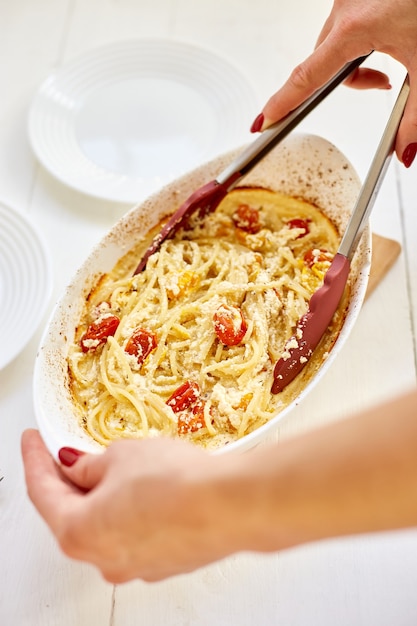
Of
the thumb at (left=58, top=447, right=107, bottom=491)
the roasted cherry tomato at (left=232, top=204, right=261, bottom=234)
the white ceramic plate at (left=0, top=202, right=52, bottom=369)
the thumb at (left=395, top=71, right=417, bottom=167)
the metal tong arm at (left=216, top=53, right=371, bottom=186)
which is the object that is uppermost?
the thumb at (left=395, top=71, right=417, bottom=167)

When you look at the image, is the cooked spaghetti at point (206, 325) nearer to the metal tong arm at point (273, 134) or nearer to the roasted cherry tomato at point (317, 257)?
the roasted cherry tomato at point (317, 257)

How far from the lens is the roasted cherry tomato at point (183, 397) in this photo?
1.81m

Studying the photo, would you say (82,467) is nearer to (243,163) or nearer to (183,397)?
(183,397)

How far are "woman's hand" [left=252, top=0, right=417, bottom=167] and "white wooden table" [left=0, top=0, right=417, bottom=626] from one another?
0.66 m

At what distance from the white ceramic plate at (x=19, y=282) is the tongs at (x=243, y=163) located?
37cm

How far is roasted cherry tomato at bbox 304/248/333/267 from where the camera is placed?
204 centimetres

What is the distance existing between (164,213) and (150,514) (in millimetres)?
1203

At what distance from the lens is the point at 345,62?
2.02 meters

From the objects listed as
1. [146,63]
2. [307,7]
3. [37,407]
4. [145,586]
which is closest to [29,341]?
[37,407]

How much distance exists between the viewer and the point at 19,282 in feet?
7.53

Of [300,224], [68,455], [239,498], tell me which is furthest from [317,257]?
[239,498]

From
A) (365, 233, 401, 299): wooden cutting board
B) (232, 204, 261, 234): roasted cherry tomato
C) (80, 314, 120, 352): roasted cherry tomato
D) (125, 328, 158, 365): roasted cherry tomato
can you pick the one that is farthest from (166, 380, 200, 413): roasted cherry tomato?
(365, 233, 401, 299): wooden cutting board

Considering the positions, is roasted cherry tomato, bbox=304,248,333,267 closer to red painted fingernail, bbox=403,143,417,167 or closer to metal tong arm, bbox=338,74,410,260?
metal tong arm, bbox=338,74,410,260

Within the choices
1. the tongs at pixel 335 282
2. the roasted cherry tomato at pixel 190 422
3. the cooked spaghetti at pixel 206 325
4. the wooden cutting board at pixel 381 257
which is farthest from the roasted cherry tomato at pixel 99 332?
the wooden cutting board at pixel 381 257
